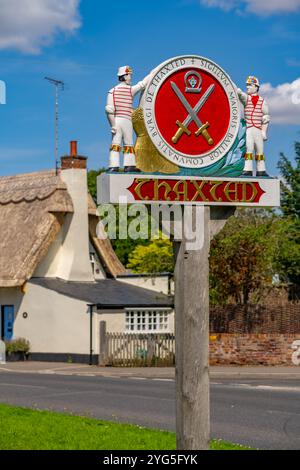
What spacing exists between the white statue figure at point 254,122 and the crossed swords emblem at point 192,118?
1.51 feet

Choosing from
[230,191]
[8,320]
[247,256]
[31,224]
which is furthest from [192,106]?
[31,224]

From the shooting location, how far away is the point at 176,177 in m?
9.42

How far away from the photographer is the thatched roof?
39.3 m

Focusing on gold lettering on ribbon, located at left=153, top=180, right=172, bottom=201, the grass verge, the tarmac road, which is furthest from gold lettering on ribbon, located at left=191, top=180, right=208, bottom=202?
the tarmac road

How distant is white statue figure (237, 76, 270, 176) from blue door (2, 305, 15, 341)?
30.9 metres

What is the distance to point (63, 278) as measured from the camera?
40844 millimetres

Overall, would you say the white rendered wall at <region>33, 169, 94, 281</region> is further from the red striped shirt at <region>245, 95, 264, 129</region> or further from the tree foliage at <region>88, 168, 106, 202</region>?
the red striped shirt at <region>245, 95, 264, 129</region>

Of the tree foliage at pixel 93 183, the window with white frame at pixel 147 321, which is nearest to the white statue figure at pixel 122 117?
the window with white frame at pixel 147 321

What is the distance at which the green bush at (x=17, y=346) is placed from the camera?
38.3m

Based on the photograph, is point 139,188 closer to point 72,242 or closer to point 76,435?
point 76,435

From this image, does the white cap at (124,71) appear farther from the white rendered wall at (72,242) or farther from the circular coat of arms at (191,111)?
the white rendered wall at (72,242)
